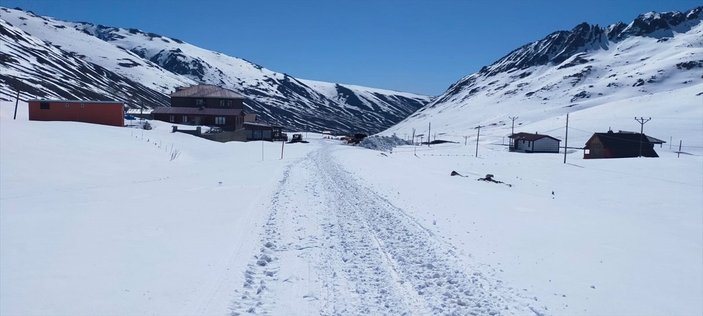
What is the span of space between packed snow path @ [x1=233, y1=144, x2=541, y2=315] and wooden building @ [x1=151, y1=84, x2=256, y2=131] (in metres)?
72.8

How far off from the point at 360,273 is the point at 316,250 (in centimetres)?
186

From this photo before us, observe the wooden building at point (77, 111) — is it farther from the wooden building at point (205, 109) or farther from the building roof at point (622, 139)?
the building roof at point (622, 139)

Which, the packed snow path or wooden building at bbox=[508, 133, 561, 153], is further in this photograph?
wooden building at bbox=[508, 133, 561, 153]

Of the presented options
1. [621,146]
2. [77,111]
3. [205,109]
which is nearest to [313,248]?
[77,111]

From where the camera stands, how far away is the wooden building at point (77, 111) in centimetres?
4494

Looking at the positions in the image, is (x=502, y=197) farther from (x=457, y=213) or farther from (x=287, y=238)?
(x=287, y=238)

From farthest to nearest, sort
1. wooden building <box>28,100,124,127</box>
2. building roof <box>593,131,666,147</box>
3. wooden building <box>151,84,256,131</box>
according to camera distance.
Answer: wooden building <box>151,84,256,131</box> < building roof <box>593,131,666,147</box> < wooden building <box>28,100,124,127</box>

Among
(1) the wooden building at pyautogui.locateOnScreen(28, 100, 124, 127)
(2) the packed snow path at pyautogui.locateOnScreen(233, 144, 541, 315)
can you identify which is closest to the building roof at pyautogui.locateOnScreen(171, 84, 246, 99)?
(1) the wooden building at pyautogui.locateOnScreen(28, 100, 124, 127)

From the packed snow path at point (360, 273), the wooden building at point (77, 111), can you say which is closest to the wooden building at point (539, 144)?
the wooden building at point (77, 111)

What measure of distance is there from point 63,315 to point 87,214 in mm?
7231

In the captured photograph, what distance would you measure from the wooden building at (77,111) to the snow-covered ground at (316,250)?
82.1 feet

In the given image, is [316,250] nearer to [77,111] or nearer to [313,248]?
[313,248]

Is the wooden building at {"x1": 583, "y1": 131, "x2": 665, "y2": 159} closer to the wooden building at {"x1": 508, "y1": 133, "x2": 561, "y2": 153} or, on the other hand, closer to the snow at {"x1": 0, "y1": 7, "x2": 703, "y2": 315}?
the wooden building at {"x1": 508, "y1": 133, "x2": 561, "y2": 153}

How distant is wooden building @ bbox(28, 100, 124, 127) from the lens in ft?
147
